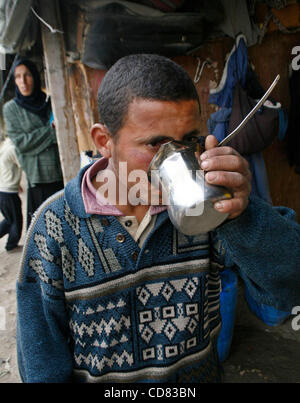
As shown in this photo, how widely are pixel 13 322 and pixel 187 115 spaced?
3.21 meters

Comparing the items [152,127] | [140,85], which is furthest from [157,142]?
[140,85]

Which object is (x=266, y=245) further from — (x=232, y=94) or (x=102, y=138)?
(x=232, y=94)

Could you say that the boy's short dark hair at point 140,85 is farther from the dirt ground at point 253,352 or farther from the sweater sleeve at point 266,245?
the dirt ground at point 253,352

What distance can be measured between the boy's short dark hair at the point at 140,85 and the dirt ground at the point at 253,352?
81.1 inches

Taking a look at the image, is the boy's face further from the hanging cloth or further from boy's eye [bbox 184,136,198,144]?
the hanging cloth

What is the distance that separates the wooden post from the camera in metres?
2.73

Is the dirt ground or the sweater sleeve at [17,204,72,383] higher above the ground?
the sweater sleeve at [17,204,72,383]

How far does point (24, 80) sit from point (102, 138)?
3228mm

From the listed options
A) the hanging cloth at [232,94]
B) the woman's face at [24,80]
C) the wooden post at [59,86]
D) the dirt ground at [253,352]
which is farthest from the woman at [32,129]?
the hanging cloth at [232,94]

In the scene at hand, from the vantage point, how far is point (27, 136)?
3.81 meters


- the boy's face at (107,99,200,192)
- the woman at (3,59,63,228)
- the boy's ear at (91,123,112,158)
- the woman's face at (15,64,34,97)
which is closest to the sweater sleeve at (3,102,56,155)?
the woman at (3,59,63,228)

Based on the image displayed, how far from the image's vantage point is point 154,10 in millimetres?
2305

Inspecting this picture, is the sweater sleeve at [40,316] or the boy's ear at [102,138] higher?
the boy's ear at [102,138]

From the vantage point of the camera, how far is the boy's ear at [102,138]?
108cm
